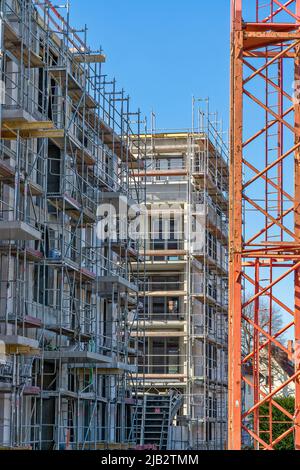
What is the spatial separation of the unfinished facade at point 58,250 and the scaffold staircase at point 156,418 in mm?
1133

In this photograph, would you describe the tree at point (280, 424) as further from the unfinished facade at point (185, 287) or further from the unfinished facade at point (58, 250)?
the unfinished facade at point (58, 250)

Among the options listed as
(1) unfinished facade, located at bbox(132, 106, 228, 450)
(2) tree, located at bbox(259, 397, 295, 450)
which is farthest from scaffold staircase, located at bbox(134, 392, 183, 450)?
(2) tree, located at bbox(259, 397, 295, 450)

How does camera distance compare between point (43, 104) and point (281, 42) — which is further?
point (43, 104)

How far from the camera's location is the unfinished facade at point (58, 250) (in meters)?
23.2

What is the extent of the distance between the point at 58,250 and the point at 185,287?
14880mm

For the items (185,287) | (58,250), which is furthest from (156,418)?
(58,250)

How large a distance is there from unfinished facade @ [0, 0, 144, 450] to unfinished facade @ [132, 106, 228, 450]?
5.47 meters

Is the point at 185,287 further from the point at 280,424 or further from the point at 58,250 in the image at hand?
the point at 58,250

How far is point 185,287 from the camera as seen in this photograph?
41594 mm

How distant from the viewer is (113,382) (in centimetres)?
3372

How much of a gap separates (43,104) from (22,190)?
306cm

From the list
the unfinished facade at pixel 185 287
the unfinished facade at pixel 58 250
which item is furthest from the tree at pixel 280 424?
the unfinished facade at pixel 58 250

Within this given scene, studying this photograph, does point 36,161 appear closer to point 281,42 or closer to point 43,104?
point 43,104

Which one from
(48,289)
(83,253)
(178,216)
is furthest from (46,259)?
(178,216)
